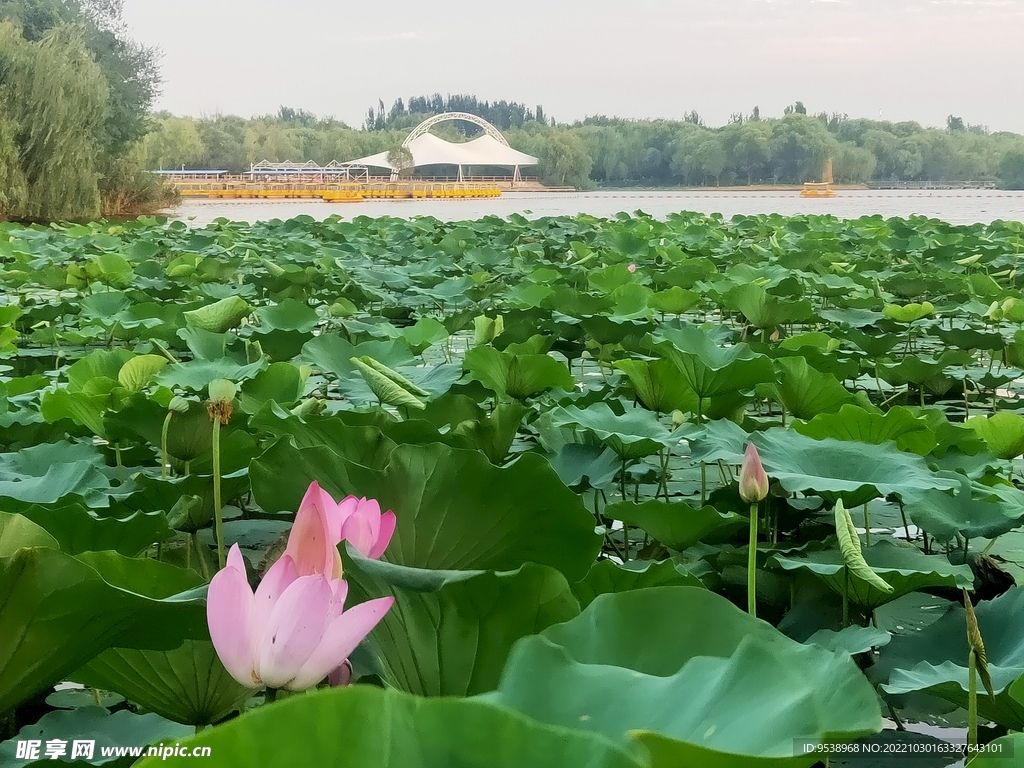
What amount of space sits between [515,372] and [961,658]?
2.79ft

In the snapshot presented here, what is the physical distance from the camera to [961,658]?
78cm

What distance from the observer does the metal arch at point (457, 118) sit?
41.9 meters

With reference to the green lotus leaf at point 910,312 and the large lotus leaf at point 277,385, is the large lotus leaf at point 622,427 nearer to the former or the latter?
the large lotus leaf at point 277,385

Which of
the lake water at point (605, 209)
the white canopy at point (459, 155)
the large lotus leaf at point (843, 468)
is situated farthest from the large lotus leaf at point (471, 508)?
the white canopy at point (459, 155)

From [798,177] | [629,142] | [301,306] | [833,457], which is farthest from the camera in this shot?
[629,142]

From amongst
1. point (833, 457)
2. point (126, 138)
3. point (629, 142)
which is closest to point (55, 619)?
point (833, 457)

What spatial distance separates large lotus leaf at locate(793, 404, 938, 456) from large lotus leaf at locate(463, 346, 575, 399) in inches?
18.1

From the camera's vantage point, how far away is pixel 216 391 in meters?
0.71

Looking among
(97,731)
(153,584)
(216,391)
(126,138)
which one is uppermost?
(126,138)

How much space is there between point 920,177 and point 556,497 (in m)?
38.6

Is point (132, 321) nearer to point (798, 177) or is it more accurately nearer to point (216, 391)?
point (216, 391)

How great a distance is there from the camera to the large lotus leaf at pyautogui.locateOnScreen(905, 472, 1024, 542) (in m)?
0.94

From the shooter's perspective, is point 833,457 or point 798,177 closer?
point 833,457

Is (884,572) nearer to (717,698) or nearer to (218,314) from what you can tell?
(717,698)
